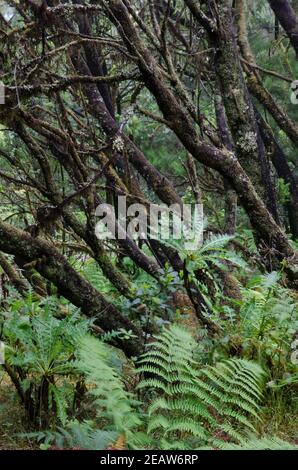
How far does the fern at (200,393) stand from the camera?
3.05m

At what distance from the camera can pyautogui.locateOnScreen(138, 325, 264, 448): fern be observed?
3051 mm

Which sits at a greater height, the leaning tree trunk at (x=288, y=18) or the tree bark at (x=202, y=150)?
the leaning tree trunk at (x=288, y=18)

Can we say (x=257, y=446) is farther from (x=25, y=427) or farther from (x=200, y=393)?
(x=25, y=427)

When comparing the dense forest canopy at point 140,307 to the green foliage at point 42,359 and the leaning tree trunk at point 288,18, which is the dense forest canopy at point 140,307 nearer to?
the green foliage at point 42,359

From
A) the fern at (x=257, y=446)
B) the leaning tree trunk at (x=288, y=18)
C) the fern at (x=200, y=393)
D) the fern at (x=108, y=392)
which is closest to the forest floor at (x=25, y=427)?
the fern at (x=200, y=393)

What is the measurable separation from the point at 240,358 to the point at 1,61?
9.80 feet

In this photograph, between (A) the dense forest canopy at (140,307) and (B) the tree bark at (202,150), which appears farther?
(B) the tree bark at (202,150)

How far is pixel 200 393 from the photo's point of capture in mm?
3123

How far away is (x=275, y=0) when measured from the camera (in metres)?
8.12

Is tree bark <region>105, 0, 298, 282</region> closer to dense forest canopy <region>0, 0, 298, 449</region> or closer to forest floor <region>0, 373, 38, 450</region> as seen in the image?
dense forest canopy <region>0, 0, 298, 449</region>

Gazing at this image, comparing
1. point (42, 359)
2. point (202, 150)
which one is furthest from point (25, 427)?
point (202, 150)

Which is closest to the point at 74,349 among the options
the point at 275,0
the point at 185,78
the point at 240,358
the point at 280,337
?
the point at 240,358

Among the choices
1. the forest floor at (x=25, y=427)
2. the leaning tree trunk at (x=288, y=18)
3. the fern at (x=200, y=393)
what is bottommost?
the forest floor at (x=25, y=427)

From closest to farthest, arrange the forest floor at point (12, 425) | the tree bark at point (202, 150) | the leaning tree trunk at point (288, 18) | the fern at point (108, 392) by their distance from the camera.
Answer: the fern at point (108, 392)
the forest floor at point (12, 425)
the tree bark at point (202, 150)
the leaning tree trunk at point (288, 18)
